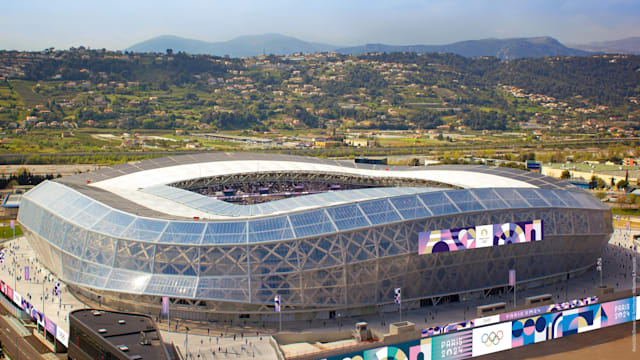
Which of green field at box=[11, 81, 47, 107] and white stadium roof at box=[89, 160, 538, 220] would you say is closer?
white stadium roof at box=[89, 160, 538, 220]

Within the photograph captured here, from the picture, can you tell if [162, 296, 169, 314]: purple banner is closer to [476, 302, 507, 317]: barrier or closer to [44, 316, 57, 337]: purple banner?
[44, 316, 57, 337]: purple banner

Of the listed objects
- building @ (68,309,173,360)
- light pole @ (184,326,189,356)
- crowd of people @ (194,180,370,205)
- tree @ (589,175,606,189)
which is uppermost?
crowd of people @ (194,180,370,205)

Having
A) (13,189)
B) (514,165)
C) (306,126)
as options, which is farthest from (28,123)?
(514,165)

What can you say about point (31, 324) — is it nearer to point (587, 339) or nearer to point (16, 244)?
point (16, 244)

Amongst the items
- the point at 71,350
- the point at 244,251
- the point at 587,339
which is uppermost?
the point at 244,251

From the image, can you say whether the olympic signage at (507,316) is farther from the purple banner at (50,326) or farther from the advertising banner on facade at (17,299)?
the advertising banner on facade at (17,299)

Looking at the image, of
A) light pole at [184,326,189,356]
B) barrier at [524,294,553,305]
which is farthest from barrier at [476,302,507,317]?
light pole at [184,326,189,356]
